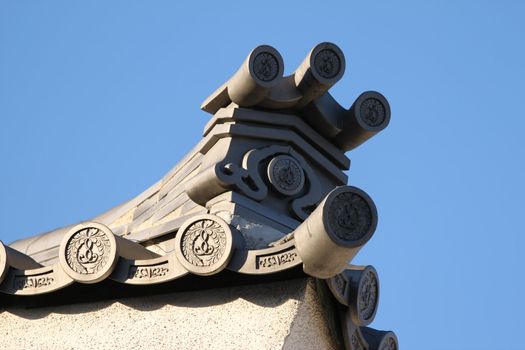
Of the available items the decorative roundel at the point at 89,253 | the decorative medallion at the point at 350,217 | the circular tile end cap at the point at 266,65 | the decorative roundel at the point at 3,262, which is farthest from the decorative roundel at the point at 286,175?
the decorative roundel at the point at 3,262

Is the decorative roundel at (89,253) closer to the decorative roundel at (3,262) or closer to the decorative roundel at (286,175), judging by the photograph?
the decorative roundel at (3,262)

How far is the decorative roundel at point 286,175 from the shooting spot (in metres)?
9.86

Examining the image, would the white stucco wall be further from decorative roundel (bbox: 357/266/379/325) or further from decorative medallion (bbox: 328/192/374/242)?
A: decorative medallion (bbox: 328/192/374/242)

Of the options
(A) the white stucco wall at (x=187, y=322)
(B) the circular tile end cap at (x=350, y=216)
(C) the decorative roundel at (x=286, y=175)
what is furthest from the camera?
(C) the decorative roundel at (x=286, y=175)

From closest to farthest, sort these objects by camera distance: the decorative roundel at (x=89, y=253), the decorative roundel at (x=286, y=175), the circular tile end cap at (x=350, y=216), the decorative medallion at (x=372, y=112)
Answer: the circular tile end cap at (x=350, y=216)
the decorative roundel at (x=89, y=253)
the decorative roundel at (x=286, y=175)
the decorative medallion at (x=372, y=112)

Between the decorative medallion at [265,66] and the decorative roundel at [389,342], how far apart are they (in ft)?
5.75

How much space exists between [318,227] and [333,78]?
177 cm

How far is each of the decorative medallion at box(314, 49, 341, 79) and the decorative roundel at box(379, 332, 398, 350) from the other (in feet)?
5.46

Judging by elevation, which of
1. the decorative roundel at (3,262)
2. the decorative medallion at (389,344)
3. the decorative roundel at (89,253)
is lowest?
the decorative roundel at (3,262)

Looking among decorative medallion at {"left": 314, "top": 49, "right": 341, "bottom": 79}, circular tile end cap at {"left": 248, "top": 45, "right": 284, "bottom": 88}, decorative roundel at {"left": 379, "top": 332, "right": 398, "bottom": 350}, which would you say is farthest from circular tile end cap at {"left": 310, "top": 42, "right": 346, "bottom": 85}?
decorative roundel at {"left": 379, "top": 332, "right": 398, "bottom": 350}

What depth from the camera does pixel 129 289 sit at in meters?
9.52

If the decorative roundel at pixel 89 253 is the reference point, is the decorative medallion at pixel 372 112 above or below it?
above

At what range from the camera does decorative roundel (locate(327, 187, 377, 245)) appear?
8406 mm

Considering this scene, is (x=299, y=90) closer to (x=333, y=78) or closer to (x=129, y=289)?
(x=333, y=78)
